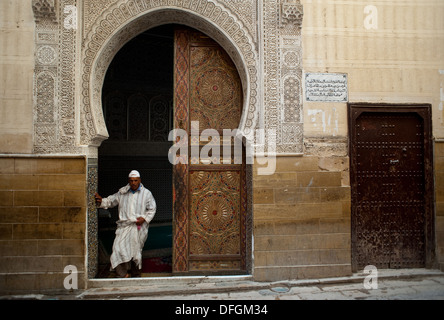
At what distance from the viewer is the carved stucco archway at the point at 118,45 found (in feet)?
12.0

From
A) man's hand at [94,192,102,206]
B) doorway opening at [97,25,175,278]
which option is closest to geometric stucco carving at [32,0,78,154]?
man's hand at [94,192,102,206]

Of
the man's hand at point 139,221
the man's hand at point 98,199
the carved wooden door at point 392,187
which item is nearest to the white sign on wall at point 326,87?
the carved wooden door at point 392,187

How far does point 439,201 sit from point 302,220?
1849 millimetres

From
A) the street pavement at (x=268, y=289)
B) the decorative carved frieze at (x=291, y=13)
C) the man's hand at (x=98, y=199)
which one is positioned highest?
the decorative carved frieze at (x=291, y=13)

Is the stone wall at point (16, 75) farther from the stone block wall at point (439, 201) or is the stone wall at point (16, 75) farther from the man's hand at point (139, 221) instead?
the stone block wall at point (439, 201)

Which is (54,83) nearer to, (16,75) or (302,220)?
(16,75)

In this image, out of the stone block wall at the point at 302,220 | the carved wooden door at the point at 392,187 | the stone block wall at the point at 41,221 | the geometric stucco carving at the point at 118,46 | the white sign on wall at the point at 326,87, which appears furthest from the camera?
the carved wooden door at the point at 392,187

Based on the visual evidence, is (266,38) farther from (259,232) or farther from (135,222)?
(135,222)

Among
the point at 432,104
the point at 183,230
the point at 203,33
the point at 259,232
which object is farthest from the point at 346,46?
the point at 183,230

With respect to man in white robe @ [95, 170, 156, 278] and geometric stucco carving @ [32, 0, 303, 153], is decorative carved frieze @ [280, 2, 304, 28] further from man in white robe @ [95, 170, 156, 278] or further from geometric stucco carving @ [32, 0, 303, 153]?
man in white robe @ [95, 170, 156, 278]

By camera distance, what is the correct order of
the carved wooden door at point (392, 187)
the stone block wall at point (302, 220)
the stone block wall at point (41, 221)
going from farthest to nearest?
the carved wooden door at point (392, 187) → the stone block wall at point (302, 220) → the stone block wall at point (41, 221)

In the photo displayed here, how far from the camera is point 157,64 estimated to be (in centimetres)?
789
